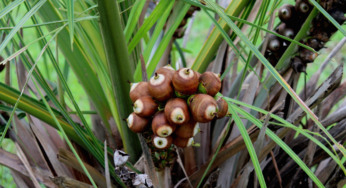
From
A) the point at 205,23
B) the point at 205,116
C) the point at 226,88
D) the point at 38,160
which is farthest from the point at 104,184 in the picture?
the point at 205,23

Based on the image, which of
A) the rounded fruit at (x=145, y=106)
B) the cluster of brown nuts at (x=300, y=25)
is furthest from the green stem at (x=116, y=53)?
the cluster of brown nuts at (x=300, y=25)

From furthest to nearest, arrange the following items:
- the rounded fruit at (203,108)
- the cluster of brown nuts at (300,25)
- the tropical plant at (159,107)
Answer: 1. the cluster of brown nuts at (300,25)
2. the tropical plant at (159,107)
3. the rounded fruit at (203,108)

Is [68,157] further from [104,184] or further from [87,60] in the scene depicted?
[87,60]

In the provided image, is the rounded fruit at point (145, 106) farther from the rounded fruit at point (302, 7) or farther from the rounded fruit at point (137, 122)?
the rounded fruit at point (302, 7)

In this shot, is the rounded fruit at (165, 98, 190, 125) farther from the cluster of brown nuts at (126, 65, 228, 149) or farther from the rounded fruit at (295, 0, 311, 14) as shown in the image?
the rounded fruit at (295, 0, 311, 14)

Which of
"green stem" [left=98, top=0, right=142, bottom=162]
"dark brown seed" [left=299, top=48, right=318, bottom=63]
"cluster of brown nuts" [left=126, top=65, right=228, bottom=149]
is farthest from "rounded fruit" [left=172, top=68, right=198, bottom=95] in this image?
"dark brown seed" [left=299, top=48, right=318, bottom=63]
